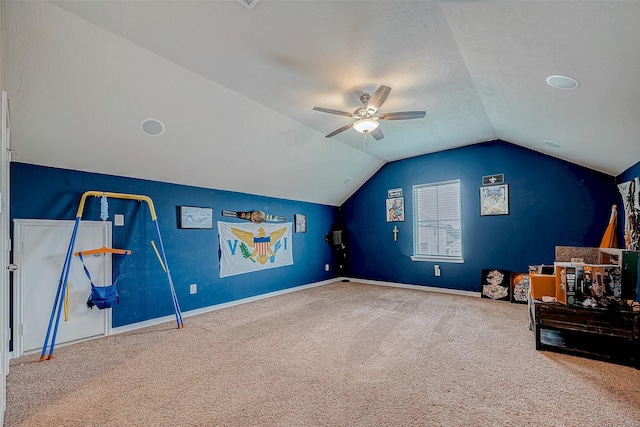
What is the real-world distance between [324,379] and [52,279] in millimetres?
3222

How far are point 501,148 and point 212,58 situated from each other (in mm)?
4811

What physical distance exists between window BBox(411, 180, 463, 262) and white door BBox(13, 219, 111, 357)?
5.29 meters

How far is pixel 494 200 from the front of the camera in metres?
4.89

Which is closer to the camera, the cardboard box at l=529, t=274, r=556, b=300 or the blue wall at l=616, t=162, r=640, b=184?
the cardboard box at l=529, t=274, r=556, b=300

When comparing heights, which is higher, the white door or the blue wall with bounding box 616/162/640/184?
the blue wall with bounding box 616/162/640/184

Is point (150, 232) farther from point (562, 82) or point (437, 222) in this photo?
point (437, 222)

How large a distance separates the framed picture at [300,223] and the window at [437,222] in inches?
→ 94.4

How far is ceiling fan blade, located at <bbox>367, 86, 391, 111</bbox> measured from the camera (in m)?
2.49

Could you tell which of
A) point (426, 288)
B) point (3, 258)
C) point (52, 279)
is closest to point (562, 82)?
point (426, 288)

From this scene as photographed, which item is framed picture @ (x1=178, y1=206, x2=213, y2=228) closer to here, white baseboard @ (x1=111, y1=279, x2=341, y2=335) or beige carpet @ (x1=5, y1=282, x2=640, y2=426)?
white baseboard @ (x1=111, y1=279, x2=341, y2=335)

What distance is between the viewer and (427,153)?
18.4 feet

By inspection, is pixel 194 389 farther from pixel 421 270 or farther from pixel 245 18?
pixel 421 270

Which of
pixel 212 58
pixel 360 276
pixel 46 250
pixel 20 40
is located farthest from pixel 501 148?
pixel 46 250

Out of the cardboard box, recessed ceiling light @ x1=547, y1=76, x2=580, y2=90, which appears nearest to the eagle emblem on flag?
the cardboard box
